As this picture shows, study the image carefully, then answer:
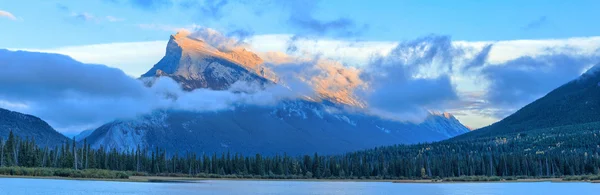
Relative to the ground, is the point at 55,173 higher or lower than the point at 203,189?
higher

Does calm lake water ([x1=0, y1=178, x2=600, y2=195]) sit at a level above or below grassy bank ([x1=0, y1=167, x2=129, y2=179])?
below

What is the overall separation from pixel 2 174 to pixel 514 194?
115763mm

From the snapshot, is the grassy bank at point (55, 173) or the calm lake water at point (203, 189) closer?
the calm lake water at point (203, 189)

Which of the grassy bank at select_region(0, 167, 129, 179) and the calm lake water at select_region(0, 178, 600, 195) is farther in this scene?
the grassy bank at select_region(0, 167, 129, 179)

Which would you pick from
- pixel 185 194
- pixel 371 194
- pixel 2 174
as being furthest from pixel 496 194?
pixel 2 174

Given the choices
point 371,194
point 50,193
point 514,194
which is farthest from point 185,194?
point 514,194

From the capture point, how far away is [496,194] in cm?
12688

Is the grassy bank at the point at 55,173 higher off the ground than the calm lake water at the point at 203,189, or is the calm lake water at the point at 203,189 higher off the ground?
the grassy bank at the point at 55,173

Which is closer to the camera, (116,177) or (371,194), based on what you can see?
(371,194)

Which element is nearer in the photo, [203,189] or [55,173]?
[203,189]

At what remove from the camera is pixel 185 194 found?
375 feet

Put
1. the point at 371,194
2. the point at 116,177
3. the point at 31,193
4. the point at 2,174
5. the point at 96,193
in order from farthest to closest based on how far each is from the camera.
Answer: the point at 116,177 → the point at 2,174 → the point at 371,194 → the point at 96,193 → the point at 31,193

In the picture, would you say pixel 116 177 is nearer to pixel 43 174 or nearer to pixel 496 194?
pixel 43 174

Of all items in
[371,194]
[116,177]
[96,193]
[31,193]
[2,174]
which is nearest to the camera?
[31,193]
